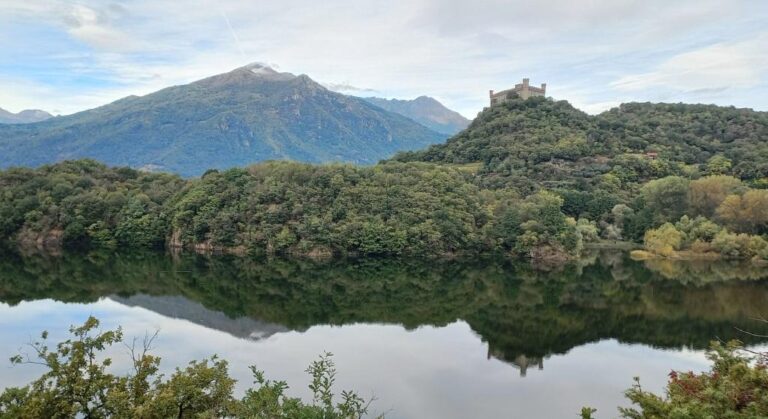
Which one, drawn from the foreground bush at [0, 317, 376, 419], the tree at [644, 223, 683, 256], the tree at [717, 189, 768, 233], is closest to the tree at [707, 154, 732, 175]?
the tree at [717, 189, 768, 233]

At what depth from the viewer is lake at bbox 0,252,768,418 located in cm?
2447

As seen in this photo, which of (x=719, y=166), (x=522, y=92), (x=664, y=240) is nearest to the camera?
(x=664, y=240)

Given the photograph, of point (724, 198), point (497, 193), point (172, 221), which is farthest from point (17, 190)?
→ point (724, 198)

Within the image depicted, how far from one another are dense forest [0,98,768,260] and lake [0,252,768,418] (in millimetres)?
5836

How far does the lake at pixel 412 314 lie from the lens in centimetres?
2447

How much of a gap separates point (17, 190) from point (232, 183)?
31.2m

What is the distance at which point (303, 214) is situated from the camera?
233ft

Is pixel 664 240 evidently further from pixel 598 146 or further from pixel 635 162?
pixel 598 146

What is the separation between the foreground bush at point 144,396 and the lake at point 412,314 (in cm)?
952

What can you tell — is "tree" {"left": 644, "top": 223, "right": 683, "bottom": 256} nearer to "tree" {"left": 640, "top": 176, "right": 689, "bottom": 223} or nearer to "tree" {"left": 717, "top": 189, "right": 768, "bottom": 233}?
"tree" {"left": 640, "top": 176, "right": 689, "bottom": 223}

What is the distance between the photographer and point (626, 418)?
50.9 feet

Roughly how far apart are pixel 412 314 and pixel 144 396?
27667 mm

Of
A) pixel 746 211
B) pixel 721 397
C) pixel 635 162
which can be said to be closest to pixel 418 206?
pixel 746 211

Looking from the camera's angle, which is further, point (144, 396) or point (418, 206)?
point (418, 206)
